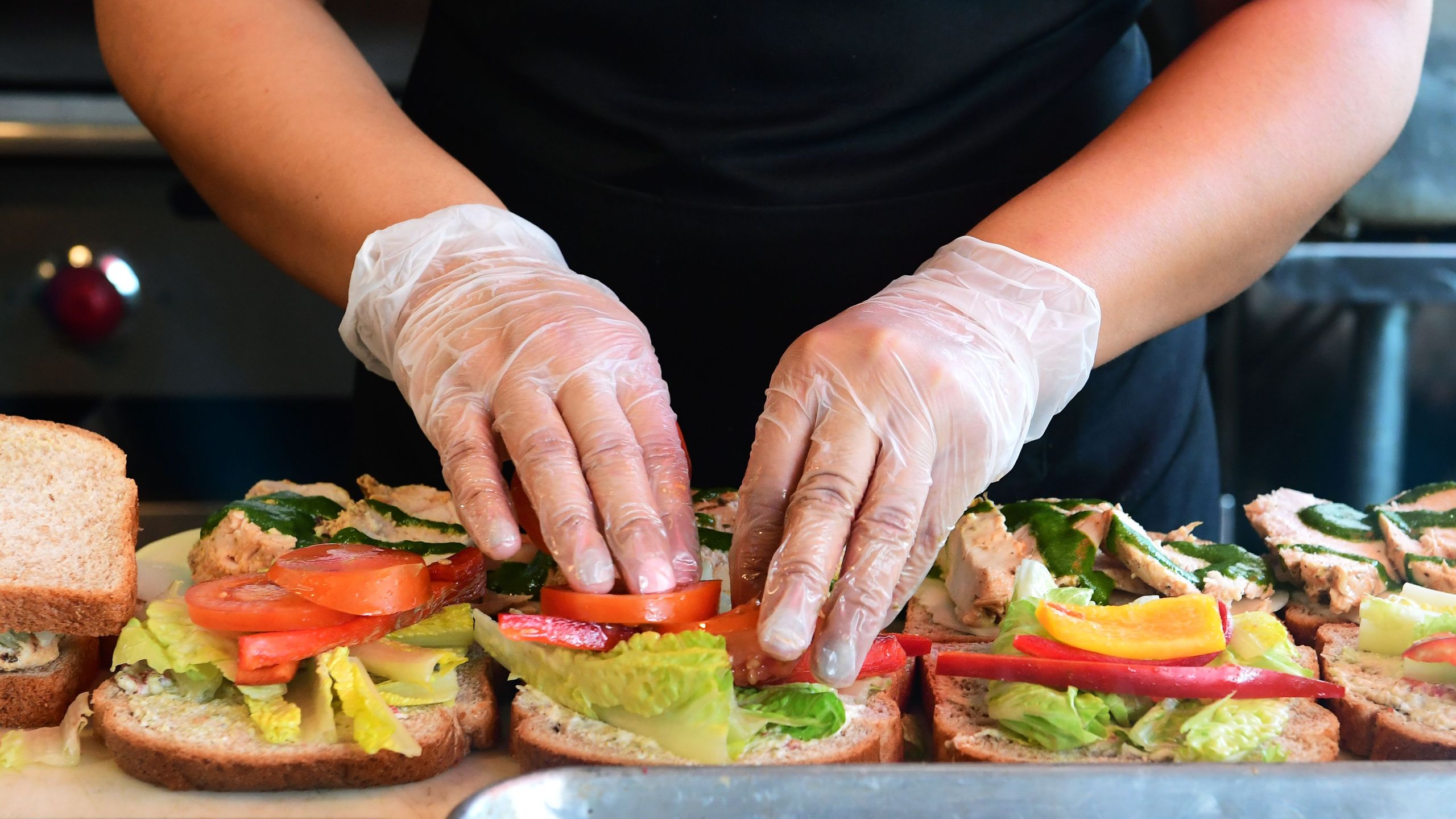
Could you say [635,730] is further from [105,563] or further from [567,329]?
[105,563]

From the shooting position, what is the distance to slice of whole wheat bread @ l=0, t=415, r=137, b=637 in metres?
1.83

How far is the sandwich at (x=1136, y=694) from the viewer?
1689 mm

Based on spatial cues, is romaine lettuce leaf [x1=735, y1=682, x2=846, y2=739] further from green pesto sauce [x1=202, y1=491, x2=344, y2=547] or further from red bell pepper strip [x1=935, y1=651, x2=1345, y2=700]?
green pesto sauce [x1=202, y1=491, x2=344, y2=547]

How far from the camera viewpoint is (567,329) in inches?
76.2

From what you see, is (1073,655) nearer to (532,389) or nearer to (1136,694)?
(1136,694)

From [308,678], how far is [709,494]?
0.87 meters

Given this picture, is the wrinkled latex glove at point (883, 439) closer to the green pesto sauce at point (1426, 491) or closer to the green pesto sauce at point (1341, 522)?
the green pesto sauce at point (1341, 522)

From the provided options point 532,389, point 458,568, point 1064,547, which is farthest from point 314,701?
point 1064,547

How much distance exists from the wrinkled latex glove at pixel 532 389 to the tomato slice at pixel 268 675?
337mm

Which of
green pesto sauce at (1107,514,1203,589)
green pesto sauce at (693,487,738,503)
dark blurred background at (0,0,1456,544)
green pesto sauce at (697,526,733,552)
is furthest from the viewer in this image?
dark blurred background at (0,0,1456,544)

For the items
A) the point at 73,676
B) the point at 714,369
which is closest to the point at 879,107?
the point at 714,369

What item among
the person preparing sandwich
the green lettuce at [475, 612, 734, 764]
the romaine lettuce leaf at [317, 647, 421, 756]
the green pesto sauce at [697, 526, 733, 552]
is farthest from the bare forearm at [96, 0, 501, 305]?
the green lettuce at [475, 612, 734, 764]

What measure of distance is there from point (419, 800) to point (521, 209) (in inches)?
56.3

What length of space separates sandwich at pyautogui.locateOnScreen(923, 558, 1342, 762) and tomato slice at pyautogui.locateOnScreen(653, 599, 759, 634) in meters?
0.34
